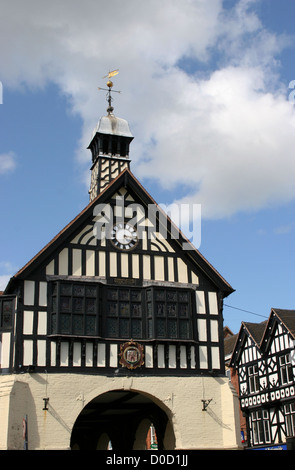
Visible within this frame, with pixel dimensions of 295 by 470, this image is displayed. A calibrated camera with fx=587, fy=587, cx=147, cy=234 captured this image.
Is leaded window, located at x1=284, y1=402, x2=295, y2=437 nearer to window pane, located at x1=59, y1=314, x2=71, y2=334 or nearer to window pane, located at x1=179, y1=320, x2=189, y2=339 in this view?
window pane, located at x1=179, y1=320, x2=189, y2=339

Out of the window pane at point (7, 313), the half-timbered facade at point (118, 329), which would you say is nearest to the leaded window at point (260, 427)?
the half-timbered facade at point (118, 329)

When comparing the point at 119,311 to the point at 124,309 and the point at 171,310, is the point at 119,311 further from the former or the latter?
the point at 171,310

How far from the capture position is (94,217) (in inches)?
938

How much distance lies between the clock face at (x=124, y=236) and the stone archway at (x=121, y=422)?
5803 millimetres

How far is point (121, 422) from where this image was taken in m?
30.0

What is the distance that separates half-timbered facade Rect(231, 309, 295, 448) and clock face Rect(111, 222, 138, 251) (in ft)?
52.2

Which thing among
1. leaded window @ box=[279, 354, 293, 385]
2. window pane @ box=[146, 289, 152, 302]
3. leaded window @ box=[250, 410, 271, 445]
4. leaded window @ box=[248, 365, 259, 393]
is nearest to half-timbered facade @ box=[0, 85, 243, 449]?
window pane @ box=[146, 289, 152, 302]

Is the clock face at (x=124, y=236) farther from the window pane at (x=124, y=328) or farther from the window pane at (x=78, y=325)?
the window pane at (x=78, y=325)

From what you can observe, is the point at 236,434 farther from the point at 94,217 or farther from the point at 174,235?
the point at 94,217

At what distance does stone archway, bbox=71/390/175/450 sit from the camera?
24.7 m

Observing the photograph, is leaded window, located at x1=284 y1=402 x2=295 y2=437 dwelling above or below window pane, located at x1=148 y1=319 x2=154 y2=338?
below

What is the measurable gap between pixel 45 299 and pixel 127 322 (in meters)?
3.30

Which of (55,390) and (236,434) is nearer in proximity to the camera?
(55,390)
